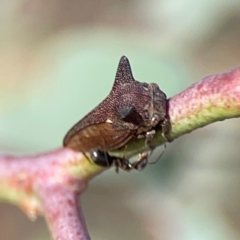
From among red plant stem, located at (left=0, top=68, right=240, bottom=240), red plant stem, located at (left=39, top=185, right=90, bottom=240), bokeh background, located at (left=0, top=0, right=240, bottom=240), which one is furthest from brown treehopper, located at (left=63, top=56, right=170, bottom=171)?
bokeh background, located at (left=0, top=0, right=240, bottom=240)

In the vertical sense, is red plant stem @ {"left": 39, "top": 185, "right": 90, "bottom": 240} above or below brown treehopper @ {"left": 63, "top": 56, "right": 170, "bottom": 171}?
below

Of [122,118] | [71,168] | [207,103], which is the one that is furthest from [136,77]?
[207,103]

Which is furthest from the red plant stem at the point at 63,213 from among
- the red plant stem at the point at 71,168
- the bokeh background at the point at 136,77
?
the bokeh background at the point at 136,77

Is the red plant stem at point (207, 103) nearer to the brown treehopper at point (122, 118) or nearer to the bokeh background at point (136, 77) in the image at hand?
the brown treehopper at point (122, 118)

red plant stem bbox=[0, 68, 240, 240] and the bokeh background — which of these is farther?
the bokeh background

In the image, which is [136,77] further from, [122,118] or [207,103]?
[207,103]

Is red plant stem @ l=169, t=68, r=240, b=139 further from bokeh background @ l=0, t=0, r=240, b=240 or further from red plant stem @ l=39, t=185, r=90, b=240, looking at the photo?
bokeh background @ l=0, t=0, r=240, b=240

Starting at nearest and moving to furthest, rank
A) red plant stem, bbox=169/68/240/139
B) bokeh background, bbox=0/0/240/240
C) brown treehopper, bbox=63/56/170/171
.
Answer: red plant stem, bbox=169/68/240/139 < brown treehopper, bbox=63/56/170/171 < bokeh background, bbox=0/0/240/240
